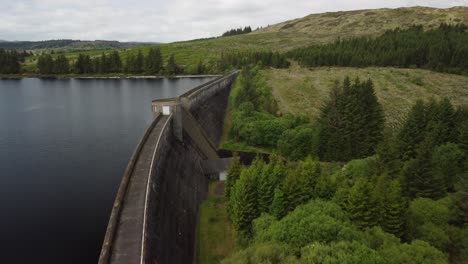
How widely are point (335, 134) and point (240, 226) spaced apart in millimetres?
29624

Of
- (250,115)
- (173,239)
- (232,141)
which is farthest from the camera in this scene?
(250,115)

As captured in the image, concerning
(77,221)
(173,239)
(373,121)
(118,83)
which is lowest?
(77,221)

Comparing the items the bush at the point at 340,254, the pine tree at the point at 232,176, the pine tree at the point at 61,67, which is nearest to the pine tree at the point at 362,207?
the bush at the point at 340,254

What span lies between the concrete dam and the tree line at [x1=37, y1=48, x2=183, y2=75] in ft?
319

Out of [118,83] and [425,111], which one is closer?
[425,111]

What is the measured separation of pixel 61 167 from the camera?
47406 millimetres

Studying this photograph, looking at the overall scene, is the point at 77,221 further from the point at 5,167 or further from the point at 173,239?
the point at 5,167

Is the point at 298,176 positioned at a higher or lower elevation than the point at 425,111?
lower

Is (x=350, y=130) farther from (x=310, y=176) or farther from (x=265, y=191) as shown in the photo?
(x=265, y=191)

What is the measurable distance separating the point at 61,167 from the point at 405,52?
11926cm

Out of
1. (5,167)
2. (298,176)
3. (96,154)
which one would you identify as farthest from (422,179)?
(5,167)

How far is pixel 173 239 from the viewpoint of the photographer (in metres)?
25.8

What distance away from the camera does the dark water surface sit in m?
31.5

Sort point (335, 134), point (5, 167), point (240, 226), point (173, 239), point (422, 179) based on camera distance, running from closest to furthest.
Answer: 1. point (173, 239)
2. point (240, 226)
3. point (422, 179)
4. point (5, 167)
5. point (335, 134)
